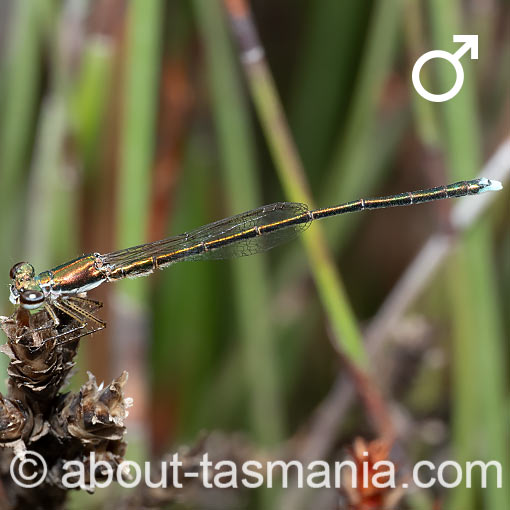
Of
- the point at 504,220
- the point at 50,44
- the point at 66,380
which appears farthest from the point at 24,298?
the point at 504,220

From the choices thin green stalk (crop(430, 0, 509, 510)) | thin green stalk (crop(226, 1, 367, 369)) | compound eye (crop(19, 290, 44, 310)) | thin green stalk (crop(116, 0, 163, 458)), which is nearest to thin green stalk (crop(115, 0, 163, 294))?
thin green stalk (crop(116, 0, 163, 458))

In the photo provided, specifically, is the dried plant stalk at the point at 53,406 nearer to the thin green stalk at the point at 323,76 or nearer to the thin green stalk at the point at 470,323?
the thin green stalk at the point at 470,323

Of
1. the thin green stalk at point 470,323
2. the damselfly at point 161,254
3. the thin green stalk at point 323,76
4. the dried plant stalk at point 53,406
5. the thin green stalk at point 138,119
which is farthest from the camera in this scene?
the thin green stalk at point 323,76

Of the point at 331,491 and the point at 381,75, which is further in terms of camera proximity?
the point at 381,75

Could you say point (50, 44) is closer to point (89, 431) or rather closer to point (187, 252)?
A: point (187, 252)

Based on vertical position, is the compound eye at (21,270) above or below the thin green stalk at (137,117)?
below

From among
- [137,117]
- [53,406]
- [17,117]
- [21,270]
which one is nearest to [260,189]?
[17,117]

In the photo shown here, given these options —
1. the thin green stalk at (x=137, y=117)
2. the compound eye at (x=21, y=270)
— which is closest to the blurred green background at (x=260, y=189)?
the thin green stalk at (x=137, y=117)

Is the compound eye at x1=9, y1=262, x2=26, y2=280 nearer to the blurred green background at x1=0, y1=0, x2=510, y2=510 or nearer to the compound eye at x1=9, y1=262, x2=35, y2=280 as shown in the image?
the compound eye at x1=9, y1=262, x2=35, y2=280
